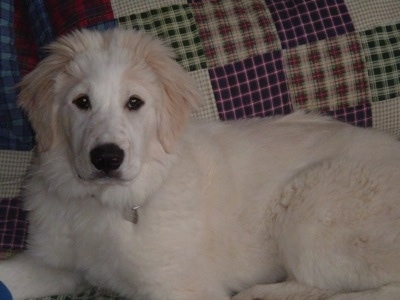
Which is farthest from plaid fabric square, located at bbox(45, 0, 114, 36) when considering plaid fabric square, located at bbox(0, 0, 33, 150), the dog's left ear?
the dog's left ear

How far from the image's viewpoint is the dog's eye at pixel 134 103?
7.63ft

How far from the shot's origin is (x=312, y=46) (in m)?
3.07

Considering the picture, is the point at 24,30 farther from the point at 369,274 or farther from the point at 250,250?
the point at 369,274

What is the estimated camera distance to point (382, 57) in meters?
3.12

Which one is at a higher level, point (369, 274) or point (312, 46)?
point (312, 46)

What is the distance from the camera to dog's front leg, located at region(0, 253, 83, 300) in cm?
267

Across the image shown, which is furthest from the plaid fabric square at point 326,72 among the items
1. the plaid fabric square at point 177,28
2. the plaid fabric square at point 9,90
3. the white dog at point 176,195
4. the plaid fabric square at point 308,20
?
the plaid fabric square at point 9,90

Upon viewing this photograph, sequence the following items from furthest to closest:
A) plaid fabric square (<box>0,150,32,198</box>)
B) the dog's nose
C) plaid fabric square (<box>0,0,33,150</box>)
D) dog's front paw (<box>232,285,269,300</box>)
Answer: plaid fabric square (<box>0,150,32,198</box>) → plaid fabric square (<box>0,0,33,150</box>) → dog's front paw (<box>232,285,269,300</box>) → the dog's nose

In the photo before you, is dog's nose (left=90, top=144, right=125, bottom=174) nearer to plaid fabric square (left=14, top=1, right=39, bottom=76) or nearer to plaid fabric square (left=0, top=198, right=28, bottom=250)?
plaid fabric square (left=0, top=198, right=28, bottom=250)

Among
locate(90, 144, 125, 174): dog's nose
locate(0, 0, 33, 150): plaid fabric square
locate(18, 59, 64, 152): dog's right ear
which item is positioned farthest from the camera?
locate(0, 0, 33, 150): plaid fabric square

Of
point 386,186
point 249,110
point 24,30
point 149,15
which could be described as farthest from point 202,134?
point 24,30

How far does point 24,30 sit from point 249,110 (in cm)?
128

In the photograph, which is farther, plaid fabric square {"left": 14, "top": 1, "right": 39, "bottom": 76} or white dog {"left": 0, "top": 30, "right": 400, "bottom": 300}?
plaid fabric square {"left": 14, "top": 1, "right": 39, "bottom": 76}

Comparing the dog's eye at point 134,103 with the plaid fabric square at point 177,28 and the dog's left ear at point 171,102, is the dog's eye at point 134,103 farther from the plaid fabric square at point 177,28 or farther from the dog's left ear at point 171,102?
the plaid fabric square at point 177,28
